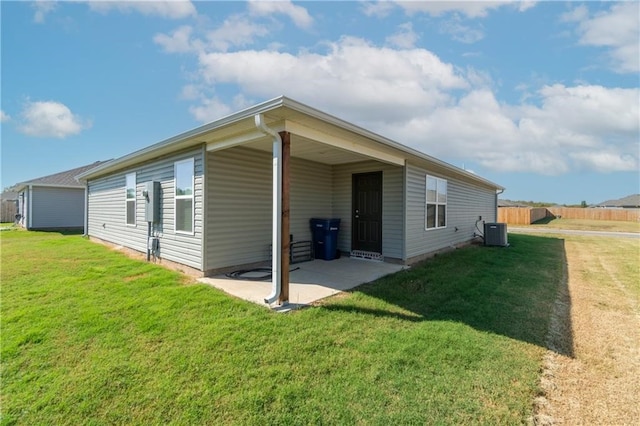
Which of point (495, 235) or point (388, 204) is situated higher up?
point (388, 204)

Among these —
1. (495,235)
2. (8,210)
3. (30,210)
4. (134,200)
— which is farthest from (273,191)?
(8,210)

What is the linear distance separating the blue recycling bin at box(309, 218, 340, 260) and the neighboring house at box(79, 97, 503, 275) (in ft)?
0.78

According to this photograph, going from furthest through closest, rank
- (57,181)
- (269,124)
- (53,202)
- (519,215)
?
1. (519,215)
2. (57,181)
3. (53,202)
4. (269,124)

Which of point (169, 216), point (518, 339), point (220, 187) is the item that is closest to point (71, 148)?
point (169, 216)

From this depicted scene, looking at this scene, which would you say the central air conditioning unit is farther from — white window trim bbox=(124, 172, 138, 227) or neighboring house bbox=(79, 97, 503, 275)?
white window trim bbox=(124, 172, 138, 227)

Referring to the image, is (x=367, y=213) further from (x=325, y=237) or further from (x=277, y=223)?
(x=277, y=223)

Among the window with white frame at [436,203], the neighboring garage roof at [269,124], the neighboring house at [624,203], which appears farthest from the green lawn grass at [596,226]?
the neighboring house at [624,203]

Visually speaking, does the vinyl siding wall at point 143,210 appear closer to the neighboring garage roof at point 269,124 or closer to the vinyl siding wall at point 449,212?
the neighboring garage roof at point 269,124

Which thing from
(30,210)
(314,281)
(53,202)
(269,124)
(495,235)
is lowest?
(314,281)

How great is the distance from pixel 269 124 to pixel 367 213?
4029mm

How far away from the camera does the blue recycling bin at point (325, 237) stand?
23.8 ft

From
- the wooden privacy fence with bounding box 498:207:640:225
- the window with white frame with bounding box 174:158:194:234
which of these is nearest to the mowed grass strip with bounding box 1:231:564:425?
the window with white frame with bounding box 174:158:194:234

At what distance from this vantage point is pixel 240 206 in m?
5.88

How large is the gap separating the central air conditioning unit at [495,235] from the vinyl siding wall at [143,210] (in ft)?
33.1
